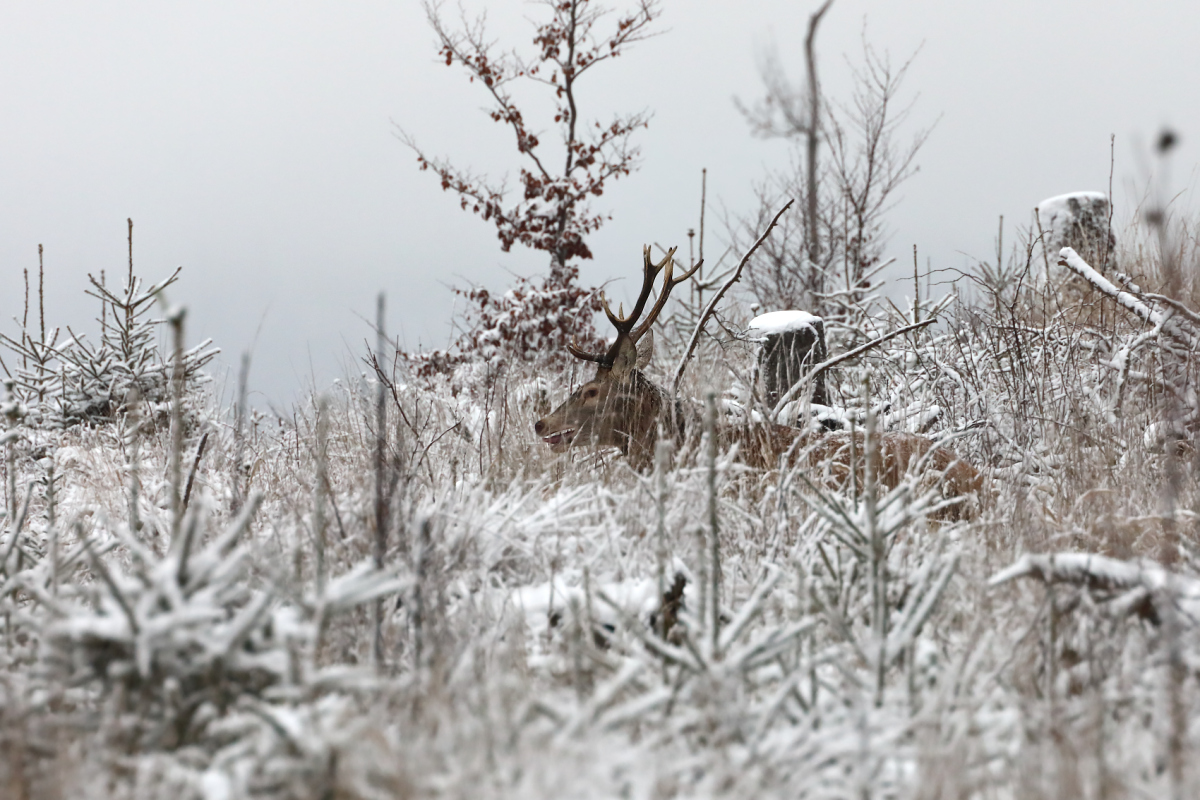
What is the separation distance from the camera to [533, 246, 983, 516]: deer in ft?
16.2

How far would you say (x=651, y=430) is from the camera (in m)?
5.56

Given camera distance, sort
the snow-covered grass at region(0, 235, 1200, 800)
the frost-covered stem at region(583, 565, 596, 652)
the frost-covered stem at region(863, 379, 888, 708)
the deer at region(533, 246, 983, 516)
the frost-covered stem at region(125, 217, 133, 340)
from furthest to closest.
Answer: the frost-covered stem at region(125, 217, 133, 340), the deer at region(533, 246, 983, 516), the frost-covered stem at region(583, 565, 596, 652), the frost-covered stem at region(863, 379, 888, 708), the snow-covered grass at region(0, 235, 1200, 800)

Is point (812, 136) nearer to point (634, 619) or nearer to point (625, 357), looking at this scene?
point (625, 357)

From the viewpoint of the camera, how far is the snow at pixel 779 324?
7.50 m

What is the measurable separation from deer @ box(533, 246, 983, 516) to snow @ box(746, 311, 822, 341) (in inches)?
61.0

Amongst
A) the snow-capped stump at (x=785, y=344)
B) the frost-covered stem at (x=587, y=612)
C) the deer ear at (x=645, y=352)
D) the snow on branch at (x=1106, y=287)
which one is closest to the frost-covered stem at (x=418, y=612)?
the frost-covered stem at (x=587, y=612)

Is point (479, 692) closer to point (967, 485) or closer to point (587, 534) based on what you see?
point (587, 534)

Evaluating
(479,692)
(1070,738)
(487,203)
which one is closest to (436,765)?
(479,692)

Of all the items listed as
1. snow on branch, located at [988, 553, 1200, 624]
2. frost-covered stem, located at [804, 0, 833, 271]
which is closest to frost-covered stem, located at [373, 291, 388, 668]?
snow on branch, located at [988, 553, 1200, 624]

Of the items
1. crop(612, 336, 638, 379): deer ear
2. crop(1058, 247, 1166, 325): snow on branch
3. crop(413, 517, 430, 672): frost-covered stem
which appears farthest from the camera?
crop(612, 336, 638, 379): deer ear

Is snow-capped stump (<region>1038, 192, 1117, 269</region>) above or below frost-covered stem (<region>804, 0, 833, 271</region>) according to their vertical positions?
below

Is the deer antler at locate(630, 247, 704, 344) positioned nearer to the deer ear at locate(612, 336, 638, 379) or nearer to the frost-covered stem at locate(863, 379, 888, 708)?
the deer ear at locate(612, 336, 638, 379)

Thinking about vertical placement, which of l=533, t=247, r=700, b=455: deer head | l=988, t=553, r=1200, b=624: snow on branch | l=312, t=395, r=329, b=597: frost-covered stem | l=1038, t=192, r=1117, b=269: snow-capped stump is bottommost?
l=988, t=553, r=1200, b=624: snow on branch

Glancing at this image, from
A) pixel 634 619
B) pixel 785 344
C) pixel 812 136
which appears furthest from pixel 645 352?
pixel 812 136
